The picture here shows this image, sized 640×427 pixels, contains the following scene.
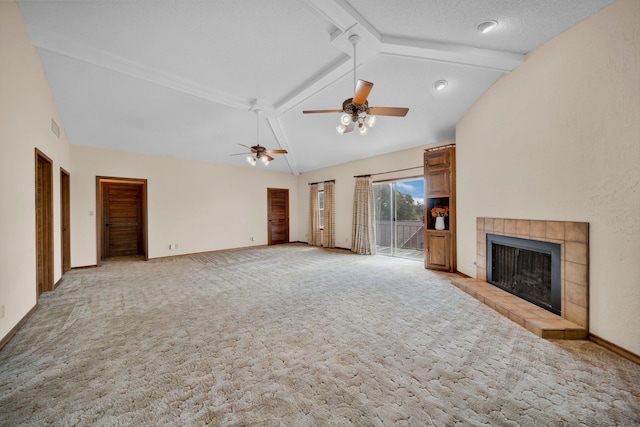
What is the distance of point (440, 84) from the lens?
3.75 metres

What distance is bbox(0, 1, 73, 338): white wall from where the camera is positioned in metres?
2.36

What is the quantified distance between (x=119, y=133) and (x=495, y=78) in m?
7.18

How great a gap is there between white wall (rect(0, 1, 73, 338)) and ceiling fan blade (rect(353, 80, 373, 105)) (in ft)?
11.6

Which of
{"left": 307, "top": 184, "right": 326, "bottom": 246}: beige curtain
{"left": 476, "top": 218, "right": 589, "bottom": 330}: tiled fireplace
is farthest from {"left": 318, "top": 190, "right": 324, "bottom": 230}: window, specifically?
{"left": 476, "top": 218, "right": 589, "bottom": 330}: tiled fireplace

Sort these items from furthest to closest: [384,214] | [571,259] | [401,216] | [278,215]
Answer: [278,215]
[384,214]
[401,216]
[571,259]

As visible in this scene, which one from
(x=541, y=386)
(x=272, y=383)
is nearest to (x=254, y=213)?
(x=272, y=383)

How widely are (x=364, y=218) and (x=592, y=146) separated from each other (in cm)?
468

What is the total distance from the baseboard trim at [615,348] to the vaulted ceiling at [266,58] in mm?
3095

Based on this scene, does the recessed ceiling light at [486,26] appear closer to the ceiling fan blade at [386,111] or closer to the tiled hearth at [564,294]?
the ceiling fan blade at [386,111]

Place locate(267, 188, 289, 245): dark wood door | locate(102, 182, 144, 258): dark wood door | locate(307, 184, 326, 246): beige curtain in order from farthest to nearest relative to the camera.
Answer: locate(267, 188, 289, 245): dark wood door
locate(307, 184, 326, 246): beige curtain
locate(102, 182, 144, 258): dark wood door

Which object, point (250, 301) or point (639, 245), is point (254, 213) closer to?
point (250, 301)

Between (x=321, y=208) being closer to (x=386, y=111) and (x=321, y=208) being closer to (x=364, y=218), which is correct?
(x=364, y=218)

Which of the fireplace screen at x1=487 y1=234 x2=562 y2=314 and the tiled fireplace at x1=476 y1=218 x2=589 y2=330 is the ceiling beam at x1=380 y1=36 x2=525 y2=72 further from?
the fireplace screen at x1=487 y1=234 x2=562 y2=314

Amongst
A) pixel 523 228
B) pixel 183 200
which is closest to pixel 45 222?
pixel 183 200
